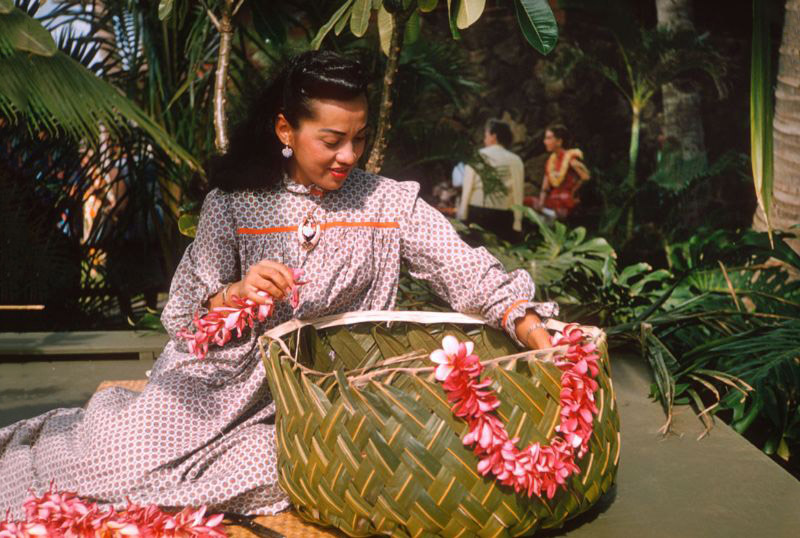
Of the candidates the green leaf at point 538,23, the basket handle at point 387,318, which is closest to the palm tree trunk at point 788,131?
the basket handle at point 387,318

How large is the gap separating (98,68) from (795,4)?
355 cm

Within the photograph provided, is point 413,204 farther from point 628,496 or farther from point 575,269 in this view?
point 575,269

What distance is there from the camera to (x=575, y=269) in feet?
14.5

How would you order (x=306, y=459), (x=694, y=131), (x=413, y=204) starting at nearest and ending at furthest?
(x=306, y=459), (x=413, y=204), (x=694, y=131)

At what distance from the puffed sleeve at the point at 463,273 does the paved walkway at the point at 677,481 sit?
52 centimetres

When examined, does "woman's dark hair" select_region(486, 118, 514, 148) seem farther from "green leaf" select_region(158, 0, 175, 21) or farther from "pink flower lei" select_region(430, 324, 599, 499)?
"pink flower lei" select_region(430, 324, 599, 499)

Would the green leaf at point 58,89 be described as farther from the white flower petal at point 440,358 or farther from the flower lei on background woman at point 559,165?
the flower lei on background woman at point 559,165

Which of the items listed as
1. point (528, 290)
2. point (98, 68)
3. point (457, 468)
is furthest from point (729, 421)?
point (98, 68)

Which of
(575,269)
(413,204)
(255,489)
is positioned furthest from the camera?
(575,269)

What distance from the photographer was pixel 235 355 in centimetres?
239

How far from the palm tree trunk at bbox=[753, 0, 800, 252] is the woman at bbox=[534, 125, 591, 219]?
14.1ft

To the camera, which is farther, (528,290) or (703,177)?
(703,177)

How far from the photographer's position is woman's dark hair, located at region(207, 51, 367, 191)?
2322 millimetres

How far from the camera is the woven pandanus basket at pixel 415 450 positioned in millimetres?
1841
